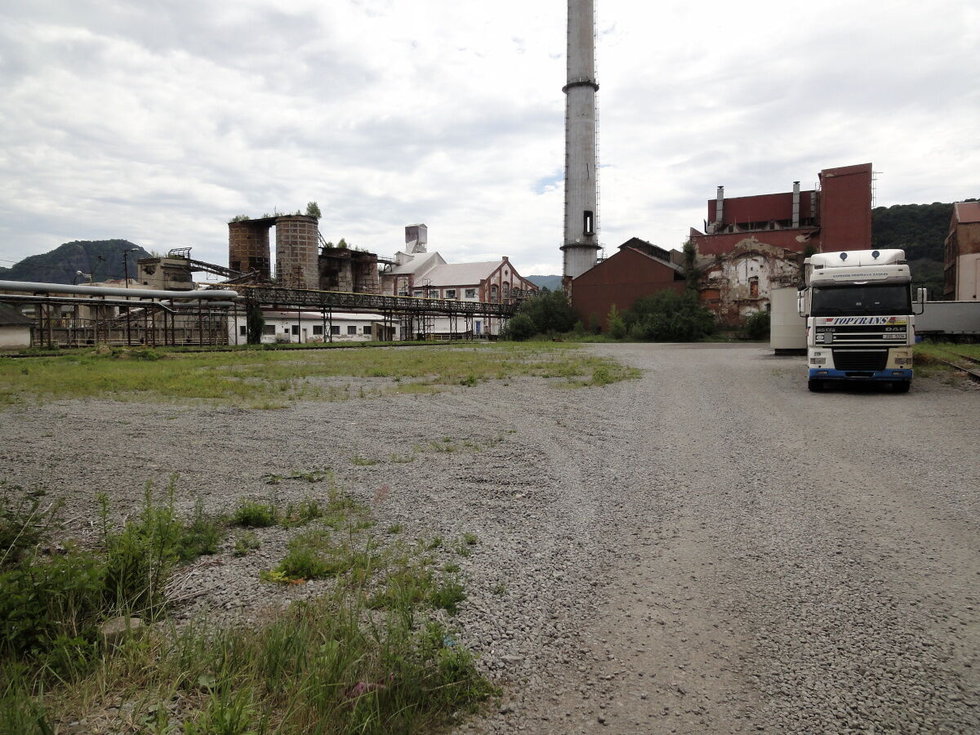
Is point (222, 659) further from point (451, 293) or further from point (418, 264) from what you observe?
point (418, 264)

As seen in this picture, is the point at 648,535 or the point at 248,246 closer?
the point at 648,535

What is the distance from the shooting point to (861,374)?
1452 cm

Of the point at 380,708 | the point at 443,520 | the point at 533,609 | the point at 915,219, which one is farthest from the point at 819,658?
the point at 915,219

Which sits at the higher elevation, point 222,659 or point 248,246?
point 248,246

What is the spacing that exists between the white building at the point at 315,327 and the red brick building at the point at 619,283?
20.1 meters

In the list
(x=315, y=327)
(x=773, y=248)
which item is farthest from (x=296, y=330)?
(x=773, y=248)

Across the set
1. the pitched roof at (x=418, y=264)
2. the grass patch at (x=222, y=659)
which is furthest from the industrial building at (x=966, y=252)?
the pitched roof at (x=418, y=264)

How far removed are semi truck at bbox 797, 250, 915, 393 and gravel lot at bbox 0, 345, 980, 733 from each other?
3166 mm

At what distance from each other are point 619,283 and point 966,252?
85.0 ft

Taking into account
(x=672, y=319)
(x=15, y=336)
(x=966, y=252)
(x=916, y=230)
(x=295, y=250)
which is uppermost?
(x=916, y=230)

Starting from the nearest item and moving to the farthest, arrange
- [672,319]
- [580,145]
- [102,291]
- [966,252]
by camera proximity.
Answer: [102,291]
[966,252]
[672,319]
[580,145]

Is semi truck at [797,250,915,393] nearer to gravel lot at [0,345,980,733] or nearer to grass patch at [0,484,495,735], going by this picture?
gravel lot at [0,345,980,733]

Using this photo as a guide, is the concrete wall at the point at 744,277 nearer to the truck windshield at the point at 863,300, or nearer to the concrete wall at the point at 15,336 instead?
the truck windshield at the point at 863,300

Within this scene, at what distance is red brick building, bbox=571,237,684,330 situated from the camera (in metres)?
58.8
